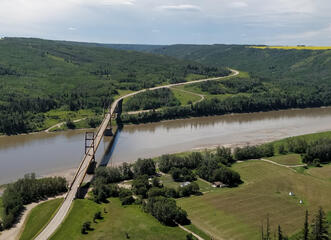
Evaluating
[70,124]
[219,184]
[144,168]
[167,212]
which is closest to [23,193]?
[144,168]

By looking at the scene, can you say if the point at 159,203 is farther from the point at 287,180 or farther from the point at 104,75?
the point at 104,75

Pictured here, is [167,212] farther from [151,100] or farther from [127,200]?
[151,100]

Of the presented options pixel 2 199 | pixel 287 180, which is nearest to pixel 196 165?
pixel 287 180

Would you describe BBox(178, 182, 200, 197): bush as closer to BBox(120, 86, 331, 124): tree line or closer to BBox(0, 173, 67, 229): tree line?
BBox(0, 173, 67, 229): tree line

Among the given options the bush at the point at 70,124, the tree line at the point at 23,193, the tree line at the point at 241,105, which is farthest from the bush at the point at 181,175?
the tree line at the point at 241,105

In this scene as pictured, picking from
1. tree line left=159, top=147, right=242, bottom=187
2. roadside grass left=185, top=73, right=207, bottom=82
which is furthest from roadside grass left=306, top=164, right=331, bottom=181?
roadside grass left=185, top=73, right=207, bottom=82

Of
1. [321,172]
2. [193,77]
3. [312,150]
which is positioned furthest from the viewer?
[193,77]

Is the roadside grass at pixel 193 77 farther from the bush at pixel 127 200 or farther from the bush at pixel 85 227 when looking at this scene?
the bush at pixel 85 227

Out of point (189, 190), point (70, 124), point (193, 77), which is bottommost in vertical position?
point (189, 190)
